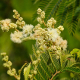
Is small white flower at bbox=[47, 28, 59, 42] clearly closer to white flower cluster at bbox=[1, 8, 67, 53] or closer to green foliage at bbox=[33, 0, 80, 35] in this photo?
white flower cluster at bbox=[1, 8, 67, 53]

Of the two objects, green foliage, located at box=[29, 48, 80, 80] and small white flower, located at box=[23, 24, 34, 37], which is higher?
small white flower, located at box=[23, 24, 34, 37]

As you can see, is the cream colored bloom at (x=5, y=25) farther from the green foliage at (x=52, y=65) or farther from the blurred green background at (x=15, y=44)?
the blurred green background at (x=15, y=44)

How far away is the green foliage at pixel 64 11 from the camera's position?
775mm

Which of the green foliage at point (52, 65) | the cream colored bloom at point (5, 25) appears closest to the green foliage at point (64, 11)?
the green foliage at point (52, 65)

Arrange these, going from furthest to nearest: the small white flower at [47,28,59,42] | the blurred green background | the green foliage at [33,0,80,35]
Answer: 1. the blurred green background
2. the green foliage at [33,0,80,35]
3. the small white flower at [47,28,59,42]

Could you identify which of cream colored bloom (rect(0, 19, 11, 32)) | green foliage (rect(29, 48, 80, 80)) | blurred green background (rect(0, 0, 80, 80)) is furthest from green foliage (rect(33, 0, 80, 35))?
blurred green background (rect(0, 0, 80, 80))

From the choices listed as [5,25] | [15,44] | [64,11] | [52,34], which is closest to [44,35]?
[52,34]

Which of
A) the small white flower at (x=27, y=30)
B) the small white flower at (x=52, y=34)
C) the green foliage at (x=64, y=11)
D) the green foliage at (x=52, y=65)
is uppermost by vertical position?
the green foliage at (x=64, y=11)

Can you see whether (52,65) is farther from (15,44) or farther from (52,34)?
(15,44)

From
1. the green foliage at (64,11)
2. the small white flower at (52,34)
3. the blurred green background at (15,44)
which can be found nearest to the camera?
the small white flower at (52,34)

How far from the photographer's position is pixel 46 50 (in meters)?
0.60

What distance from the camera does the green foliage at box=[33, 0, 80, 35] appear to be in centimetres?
78

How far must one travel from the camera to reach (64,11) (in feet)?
2.71

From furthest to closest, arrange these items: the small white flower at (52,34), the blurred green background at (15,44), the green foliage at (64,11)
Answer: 1. the blurred green background at (15,44)
2. the green foliage at (64,11)
3. the small white flower at (52,34)
